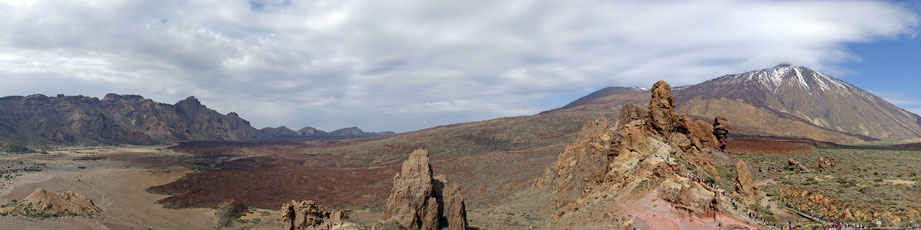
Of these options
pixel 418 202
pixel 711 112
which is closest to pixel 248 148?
pixel 418 202

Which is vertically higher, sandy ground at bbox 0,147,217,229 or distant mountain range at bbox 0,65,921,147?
distant mountain range at bbox 0,65,921,147

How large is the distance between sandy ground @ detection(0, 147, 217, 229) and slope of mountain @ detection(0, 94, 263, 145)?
76.4 metres

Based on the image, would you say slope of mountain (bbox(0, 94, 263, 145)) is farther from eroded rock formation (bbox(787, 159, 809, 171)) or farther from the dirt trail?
eroded rock formation (bbox(787, 159, 809, 171))

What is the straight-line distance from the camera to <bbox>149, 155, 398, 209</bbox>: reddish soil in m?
48.4

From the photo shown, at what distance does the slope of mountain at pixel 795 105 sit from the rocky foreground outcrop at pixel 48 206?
107 metres

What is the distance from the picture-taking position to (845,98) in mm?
156375

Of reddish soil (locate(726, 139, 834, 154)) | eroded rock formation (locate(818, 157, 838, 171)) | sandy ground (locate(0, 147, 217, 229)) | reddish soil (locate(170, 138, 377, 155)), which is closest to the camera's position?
sandy ground (locate(0, 147, 217, 229))

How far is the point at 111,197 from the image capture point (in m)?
44.0

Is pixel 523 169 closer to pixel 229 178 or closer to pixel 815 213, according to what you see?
pixel 815 213

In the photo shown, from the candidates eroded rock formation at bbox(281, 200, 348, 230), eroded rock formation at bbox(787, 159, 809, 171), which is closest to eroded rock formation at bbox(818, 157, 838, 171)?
eroded rock formation at bbox(787, 159, 809, 171)

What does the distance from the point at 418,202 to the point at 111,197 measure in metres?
38.7

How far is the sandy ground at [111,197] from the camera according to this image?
30078 mm

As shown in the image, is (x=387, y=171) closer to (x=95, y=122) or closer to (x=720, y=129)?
(x=720, y=129)

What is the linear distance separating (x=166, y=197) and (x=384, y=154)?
4703 cm
